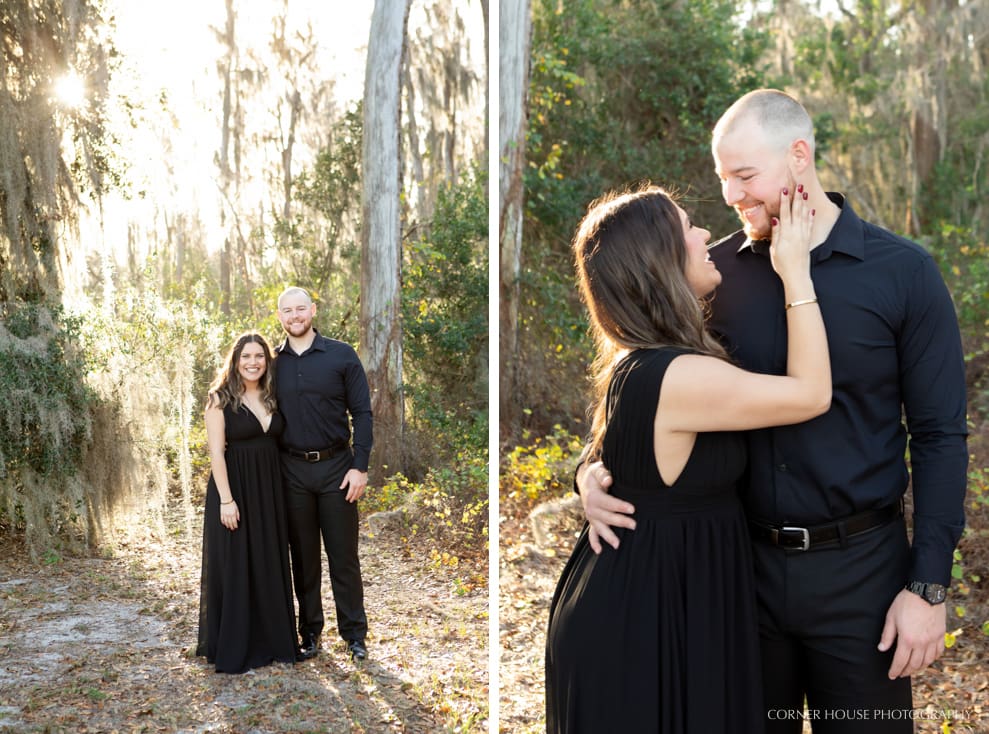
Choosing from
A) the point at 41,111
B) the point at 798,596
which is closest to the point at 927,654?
the point at 798,596

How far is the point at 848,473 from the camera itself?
67.4 inches

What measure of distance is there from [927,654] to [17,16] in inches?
94.9

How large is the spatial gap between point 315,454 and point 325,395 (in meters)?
0.30

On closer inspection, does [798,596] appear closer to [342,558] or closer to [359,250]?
[342,558]

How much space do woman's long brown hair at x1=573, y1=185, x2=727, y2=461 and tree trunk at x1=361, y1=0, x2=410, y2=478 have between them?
1058mm

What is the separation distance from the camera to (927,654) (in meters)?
1.62

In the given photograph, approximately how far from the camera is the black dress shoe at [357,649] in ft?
8.16

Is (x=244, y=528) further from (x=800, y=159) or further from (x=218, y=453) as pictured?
(x=800, y=159)

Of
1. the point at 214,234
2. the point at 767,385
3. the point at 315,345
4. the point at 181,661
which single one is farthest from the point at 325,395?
the point at 767,385

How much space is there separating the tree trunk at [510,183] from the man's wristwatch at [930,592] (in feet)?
6.43

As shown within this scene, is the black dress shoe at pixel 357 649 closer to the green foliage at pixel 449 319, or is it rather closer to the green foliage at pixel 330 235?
the green foliage at pixel 449 319

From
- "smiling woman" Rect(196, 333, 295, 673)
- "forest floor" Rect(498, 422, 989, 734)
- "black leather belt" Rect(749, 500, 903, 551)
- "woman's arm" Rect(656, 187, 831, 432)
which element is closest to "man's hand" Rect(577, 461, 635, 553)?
"woman's arm" Rect(656, 187, 831, 432)

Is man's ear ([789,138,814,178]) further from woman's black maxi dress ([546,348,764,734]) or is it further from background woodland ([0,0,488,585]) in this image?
background woodland ([0,0,488,585])

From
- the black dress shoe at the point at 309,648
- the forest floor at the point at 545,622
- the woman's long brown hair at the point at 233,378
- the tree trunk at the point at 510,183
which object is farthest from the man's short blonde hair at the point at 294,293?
the forest floor at the point at 545,622
